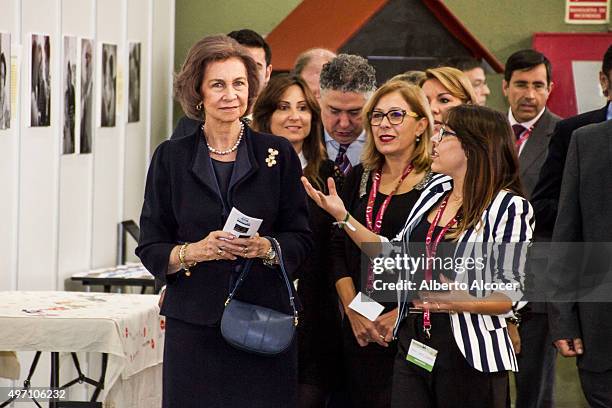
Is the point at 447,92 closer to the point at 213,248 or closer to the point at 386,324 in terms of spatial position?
the point at 386,324

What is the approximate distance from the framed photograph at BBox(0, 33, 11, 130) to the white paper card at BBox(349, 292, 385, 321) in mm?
2007

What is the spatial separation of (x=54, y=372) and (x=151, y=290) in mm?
2360

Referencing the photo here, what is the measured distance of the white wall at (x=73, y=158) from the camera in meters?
5.45

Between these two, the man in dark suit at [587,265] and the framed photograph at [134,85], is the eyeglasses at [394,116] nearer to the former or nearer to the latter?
the man in dark suit at [587,265]

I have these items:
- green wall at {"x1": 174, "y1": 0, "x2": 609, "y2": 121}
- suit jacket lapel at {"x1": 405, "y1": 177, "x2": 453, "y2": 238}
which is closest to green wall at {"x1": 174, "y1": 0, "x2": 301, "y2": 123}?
green wall at {"x1": 174, "y1": 0, "x2": 609, "y2": 121}

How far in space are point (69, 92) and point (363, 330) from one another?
277cm

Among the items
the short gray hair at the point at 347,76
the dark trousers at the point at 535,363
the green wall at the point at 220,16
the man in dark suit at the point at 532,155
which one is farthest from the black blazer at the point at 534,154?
the green wall at the point at 220,16

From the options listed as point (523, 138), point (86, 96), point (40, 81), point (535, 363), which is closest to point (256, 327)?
point (535, 363)

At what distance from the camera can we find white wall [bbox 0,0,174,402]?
5.45m

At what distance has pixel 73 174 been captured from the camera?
21.1ft

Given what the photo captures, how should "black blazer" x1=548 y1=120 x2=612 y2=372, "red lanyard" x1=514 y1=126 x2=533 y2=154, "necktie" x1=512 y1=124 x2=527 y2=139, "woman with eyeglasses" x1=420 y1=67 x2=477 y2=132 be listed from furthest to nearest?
1. "necktie" x1=512 y1=124 x2=527 y2=139
2. "red lanyard" x1=514 y1=126 x2=533 y2=154
3. "woman with eyeglasses" x1=420 y1=67 x2=477 y2=132
4. "black blazer" x1=548 y1=120 x2=612 y2=372

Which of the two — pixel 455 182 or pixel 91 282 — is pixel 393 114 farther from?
pixel 91 282

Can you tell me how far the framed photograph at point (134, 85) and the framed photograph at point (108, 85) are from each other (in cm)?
35

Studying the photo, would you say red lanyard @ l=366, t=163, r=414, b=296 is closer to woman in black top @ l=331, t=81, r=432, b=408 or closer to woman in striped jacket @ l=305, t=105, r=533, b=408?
woman in black top @ l=331, t=81, r=432, b=408
